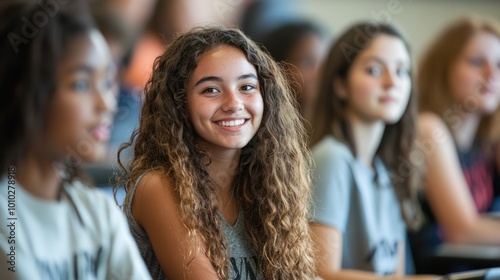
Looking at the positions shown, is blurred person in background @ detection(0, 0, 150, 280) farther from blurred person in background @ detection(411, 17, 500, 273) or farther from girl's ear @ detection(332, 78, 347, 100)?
blurred person in background @ detection(411, 17, 500, 273)

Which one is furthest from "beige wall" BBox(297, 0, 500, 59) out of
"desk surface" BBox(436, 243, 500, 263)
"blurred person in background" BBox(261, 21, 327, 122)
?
"desk surface" BBox(436, 243, 500, 263)

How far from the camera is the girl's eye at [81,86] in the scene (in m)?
0.83

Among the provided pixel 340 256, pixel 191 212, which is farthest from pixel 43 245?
pixel 340 256

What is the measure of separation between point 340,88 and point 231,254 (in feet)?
1.35

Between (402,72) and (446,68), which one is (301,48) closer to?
(446,68)

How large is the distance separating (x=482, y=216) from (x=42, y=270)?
0.88 meters

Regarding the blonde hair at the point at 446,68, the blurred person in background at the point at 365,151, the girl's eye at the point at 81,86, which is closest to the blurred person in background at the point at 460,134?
the blonde hair at the point at 446,68

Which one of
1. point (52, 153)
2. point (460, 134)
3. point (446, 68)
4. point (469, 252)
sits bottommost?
point (469, 252)

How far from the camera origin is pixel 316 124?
3.74 ft

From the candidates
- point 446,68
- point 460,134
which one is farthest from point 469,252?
point 446,68

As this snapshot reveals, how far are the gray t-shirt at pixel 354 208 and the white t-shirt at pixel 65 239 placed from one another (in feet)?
0.99

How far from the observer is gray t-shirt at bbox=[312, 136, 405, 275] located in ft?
3.37

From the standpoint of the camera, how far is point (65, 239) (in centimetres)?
76

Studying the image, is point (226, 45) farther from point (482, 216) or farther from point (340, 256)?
point (482, 216)
